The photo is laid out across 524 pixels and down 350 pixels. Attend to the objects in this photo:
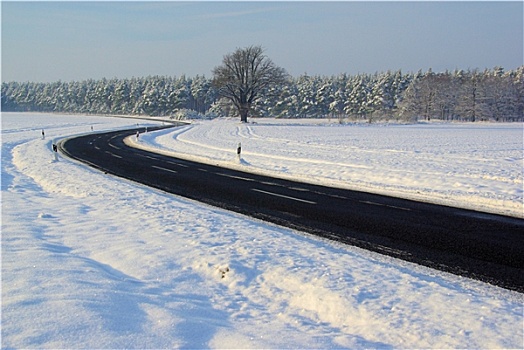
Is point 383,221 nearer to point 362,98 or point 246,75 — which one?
point 246,75

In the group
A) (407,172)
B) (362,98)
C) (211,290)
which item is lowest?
(211,290)

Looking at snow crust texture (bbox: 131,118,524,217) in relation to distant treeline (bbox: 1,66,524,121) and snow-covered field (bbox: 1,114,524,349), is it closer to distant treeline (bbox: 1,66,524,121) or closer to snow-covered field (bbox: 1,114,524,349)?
snow-covered field (bbox: 1,114,524,349)

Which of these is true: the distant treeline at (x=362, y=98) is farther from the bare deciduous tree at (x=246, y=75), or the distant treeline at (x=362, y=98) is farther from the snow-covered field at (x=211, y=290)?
the snow-covered field at (x=211, y=290)

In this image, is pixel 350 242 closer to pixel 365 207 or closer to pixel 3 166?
pixel 365 207

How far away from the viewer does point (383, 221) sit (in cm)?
925

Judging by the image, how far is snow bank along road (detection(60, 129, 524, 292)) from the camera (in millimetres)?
6680

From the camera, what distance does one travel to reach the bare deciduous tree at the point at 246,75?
6706 cm

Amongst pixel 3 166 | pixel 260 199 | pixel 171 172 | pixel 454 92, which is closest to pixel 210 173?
pixel 171 172

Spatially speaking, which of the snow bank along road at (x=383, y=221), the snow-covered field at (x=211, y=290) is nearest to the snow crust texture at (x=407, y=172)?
the snow bank along road at (x=383, y=221)

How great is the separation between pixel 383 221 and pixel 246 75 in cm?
6224

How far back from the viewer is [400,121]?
7525 cm

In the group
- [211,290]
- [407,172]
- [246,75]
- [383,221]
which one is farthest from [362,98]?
[211,290]

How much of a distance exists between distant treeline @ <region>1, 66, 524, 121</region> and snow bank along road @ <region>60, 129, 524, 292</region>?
189ft

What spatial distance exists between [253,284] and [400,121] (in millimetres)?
75271
